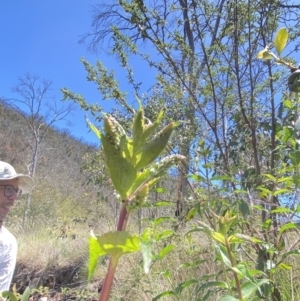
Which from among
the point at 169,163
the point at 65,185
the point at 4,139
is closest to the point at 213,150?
the point at 169,163

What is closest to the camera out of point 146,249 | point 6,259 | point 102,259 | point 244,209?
point 146,249

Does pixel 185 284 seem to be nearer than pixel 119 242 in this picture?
No

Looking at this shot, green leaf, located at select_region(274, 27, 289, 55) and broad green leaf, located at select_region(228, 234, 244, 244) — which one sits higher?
green leaf, located at select_region(274, 27, 289, 55)

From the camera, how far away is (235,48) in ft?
7.49

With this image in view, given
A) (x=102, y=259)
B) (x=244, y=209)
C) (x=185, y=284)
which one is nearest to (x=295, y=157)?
(x=244, y=209)

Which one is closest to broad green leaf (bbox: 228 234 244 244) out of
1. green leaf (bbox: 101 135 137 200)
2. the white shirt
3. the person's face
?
green leaf (bbox: 101 135 137 200)

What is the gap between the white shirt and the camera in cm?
184

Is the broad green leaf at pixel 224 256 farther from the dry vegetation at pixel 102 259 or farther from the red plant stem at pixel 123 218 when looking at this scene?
the red plant stem at pixel 123 218

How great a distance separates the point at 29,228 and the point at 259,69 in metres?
5.16

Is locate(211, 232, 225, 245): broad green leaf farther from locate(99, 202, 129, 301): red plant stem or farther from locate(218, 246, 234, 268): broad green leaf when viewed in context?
locate(99, 202, 129, 301): red plant stem

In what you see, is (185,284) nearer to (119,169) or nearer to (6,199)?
(119,169)

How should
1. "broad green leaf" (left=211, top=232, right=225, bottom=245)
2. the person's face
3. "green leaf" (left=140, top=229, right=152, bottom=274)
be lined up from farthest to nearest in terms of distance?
the person's face < "broad green leaf" (left=211, top=232, right=225, bottom=245) < "green leaf" (left=140, top=229, right=152, bottom=274)

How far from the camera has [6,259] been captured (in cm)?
199

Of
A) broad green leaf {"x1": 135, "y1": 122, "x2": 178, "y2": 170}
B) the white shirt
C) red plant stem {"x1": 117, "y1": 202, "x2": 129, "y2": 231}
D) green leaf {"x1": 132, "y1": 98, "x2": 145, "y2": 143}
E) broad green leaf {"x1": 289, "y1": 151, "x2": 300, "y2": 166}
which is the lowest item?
the white shirt
